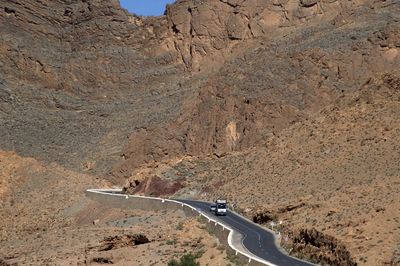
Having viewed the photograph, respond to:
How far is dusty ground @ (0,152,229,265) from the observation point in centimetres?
3909

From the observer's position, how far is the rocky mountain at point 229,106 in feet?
Answer: 134

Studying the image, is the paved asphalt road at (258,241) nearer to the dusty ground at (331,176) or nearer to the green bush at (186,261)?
the dusty ground at (331,176)

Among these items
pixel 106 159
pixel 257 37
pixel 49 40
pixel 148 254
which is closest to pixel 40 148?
pixel 106 159

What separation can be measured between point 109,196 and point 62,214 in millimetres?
4376

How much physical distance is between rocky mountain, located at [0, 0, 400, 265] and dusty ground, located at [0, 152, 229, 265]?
4.37 ft

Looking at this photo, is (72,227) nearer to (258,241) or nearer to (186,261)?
(258,241)

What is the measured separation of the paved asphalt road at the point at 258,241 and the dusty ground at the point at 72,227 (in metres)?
1.35

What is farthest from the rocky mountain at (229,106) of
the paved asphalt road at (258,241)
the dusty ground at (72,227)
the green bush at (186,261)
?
the green bush at (186,261)

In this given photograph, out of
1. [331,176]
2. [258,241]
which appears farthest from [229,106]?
[258,241]

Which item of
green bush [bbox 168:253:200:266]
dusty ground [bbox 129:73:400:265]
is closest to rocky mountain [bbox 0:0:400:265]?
dusty ground [bbox 129:73:400:265]

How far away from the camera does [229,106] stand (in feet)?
240

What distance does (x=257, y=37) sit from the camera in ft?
338

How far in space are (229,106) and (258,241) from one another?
37.2 metres

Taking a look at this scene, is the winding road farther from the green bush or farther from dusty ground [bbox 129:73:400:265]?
the green bush
